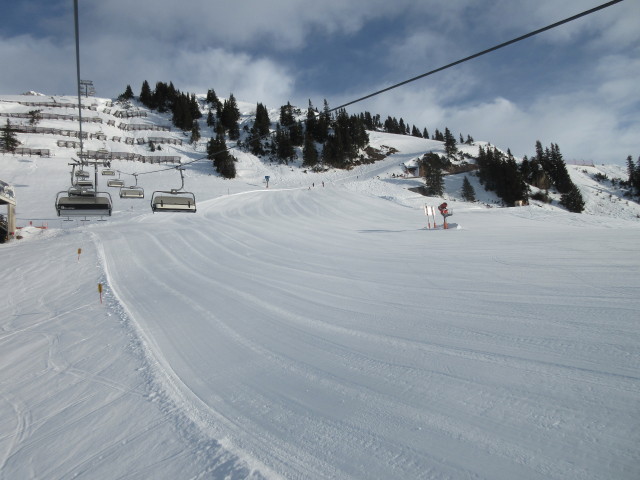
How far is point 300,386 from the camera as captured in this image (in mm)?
3688

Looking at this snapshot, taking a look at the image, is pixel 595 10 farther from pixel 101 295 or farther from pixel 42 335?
pixel 101 295

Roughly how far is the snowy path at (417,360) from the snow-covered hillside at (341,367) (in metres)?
0.02

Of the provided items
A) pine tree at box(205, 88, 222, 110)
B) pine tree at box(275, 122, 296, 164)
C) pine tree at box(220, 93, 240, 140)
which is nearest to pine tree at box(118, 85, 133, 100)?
pine tree at box(205, 88, 222, 110)

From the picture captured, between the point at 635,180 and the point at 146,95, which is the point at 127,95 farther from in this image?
the point at 635,180

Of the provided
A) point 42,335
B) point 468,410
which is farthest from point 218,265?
point 468,410

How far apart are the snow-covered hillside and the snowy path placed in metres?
0.02

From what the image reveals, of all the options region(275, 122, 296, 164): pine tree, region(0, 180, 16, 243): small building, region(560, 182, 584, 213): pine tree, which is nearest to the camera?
region(0, 180, 16, 243): small building

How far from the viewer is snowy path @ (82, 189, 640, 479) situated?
Result: 241 centimetres

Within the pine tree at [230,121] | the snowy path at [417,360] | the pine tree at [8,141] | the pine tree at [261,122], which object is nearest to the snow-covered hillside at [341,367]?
the snowy path at [417,360]

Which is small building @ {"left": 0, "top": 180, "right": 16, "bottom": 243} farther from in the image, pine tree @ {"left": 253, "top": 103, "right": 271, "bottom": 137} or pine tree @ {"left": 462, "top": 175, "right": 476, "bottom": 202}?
pine tree @ {"left": 253, "top": 103, "right": 271, "bottom": 137}

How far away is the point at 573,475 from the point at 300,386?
2.46 m

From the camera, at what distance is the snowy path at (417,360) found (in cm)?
241

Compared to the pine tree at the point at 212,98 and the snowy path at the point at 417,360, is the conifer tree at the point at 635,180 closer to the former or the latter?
the snowy path at the point at 417,360

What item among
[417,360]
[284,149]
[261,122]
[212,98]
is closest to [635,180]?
[284,149]
